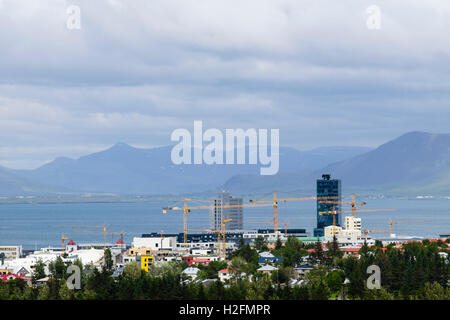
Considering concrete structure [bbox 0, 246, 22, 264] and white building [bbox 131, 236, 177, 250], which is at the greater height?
white building [bbox 131, 236, 177, 250]

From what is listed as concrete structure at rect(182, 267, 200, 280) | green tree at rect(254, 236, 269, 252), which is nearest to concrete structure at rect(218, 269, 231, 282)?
concrete structure at rect(182, 267, 200, 280)

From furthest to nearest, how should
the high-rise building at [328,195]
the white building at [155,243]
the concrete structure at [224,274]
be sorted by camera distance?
the high-rise building at [328,195]
the white building at [155,243]
the concrete structure at [224,274]

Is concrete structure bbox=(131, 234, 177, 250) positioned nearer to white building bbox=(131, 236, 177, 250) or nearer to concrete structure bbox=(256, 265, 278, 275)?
white building bbox=(131, 236, 177, 250)

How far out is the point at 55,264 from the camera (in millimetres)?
44969

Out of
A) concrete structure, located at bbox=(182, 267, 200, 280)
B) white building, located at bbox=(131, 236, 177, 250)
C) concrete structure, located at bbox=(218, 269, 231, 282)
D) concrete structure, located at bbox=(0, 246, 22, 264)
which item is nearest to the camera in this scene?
concrete structure, located at bbox=(218, 269, 231, 282)

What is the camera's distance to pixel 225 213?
332 ft

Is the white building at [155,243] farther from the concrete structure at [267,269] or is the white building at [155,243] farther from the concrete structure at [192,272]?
the concrete structure at [267,269]

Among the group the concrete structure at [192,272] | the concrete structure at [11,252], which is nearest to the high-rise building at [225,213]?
the concrete structure at [11,252]

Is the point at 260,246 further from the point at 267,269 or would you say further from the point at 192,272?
the point at 267,269

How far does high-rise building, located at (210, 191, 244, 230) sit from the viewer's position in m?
98.6

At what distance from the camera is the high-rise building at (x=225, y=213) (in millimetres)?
98625
